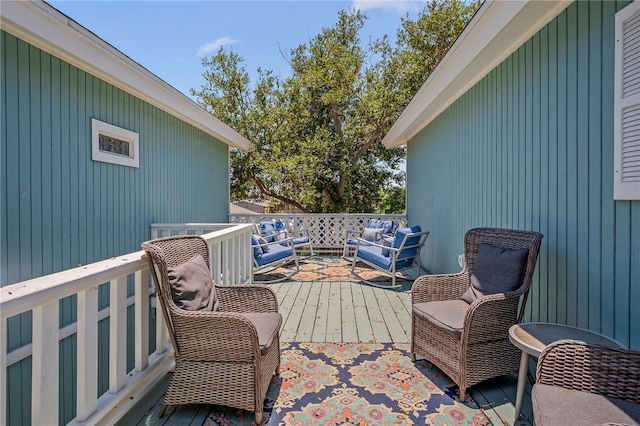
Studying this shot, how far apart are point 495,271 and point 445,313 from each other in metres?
0.51

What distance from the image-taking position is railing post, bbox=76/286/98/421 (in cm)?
159

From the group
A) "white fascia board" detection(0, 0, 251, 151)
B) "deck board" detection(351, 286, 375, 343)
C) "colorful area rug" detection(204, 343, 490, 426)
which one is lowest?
"colorful area rug" detection(204, 343, 490, 426)

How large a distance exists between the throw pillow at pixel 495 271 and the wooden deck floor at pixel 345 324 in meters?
0.65

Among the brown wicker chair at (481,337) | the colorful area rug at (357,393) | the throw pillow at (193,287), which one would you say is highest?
the throw pillow at (193,287)

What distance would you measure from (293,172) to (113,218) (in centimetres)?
584

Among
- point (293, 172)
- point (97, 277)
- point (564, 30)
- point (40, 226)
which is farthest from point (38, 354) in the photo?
point (293, 172)

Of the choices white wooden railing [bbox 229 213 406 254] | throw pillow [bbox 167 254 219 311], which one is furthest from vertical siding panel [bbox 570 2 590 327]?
→ white wooden railing [bbox 229 213 406 254]

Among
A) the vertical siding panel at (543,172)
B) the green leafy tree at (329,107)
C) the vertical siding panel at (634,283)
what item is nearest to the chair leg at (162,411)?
the vertical siding panel at (634,283)

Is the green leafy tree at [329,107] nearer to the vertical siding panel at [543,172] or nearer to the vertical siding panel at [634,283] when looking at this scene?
the vertical siding panel at [543,172]

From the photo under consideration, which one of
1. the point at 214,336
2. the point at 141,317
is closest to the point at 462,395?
the point at 214,336

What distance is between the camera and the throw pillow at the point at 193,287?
6.61 ft

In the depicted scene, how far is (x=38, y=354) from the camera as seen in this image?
1345mm

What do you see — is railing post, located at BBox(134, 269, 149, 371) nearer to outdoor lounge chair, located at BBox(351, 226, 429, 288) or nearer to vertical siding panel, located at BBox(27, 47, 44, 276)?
vertical siding panel, located at BBox(27, 47, 44, 276)

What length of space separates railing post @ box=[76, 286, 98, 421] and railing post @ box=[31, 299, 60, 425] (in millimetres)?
178
